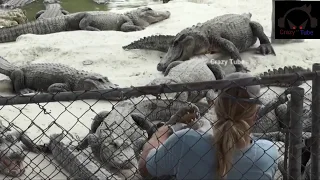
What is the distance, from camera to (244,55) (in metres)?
5.76

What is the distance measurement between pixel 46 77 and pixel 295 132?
3.32 metres

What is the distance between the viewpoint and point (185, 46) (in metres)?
5.48

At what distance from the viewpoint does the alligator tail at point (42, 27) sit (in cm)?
714

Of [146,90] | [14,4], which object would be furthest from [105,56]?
[14,4]

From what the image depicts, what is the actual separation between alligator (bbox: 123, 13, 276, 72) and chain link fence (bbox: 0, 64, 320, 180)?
1.09 meters

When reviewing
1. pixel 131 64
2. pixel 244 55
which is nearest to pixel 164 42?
pixel 131 64

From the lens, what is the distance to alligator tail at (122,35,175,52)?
5.86m

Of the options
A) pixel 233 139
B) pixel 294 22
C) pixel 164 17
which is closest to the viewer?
pixel 233 139

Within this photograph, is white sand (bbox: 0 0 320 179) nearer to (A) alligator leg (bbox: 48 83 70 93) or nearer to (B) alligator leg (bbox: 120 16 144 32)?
(B) alligator leg (bbox: 120 16 144 32)

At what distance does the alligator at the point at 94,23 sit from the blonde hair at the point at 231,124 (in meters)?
5.42

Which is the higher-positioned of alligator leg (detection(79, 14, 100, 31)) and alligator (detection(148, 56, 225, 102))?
alligator (detection(148, 56, 225, 102))

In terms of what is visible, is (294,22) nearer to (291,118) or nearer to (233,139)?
(291,118)

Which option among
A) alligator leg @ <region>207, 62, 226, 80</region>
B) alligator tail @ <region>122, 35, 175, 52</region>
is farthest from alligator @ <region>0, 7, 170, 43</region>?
alligator leg @ <region>207, 62, 226, 80</region>

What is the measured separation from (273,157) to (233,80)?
38 cm
